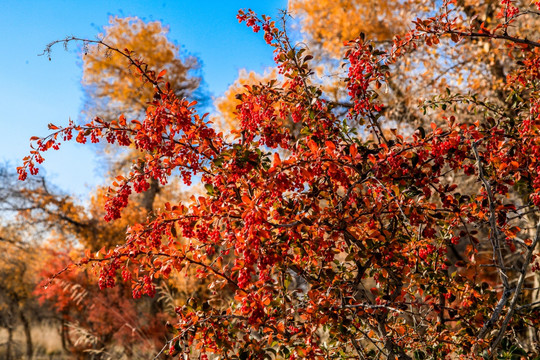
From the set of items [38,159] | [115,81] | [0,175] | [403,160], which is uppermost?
[115,81]

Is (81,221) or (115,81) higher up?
(115,81)

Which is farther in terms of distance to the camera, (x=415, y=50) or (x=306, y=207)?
(x=415, y=50)

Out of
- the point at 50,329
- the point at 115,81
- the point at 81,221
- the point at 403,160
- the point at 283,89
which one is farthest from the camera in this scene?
the point at 115,81

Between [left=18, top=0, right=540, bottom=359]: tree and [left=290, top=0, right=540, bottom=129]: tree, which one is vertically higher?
[left=290, top=0, right=540, bottom=129]: tree

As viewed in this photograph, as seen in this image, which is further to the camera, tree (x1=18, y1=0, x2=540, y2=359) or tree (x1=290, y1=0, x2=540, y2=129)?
tree (x1=290, y1=0, x2=540, y2=129)

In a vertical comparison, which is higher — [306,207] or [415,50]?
[415,50]

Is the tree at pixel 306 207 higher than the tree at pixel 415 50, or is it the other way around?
the tree at pixel 415 50

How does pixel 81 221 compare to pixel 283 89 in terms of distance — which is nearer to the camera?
pixel 283 89

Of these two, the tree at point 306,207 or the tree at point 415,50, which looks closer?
the tree at point 306,207

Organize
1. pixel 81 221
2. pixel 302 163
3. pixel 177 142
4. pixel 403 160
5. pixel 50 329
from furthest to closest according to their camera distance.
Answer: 1. pixel 50 329
2. pixel 81 221
3. pixel 177 142
4. pixel 403 160
5. pixel 302 163

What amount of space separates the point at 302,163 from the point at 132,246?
94 centimetres

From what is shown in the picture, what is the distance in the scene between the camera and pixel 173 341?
1.89 meters

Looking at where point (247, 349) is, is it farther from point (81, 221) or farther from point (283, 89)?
point (81, 221)

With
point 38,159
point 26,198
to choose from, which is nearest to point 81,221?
point 26,198
